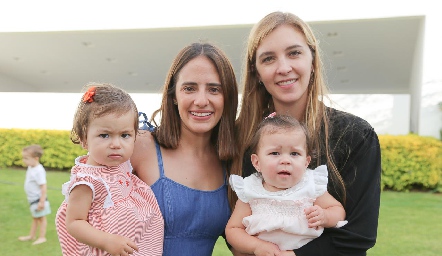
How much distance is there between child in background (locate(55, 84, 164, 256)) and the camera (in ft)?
7.16

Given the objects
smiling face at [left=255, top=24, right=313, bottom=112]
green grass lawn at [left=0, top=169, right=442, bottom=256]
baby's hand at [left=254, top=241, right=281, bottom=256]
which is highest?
smiling face at [left=255, top=24, right=313, bottom=112]

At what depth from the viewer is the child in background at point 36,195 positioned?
7.02 m

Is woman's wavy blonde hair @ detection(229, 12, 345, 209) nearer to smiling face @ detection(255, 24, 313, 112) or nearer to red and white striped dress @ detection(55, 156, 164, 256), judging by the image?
Result: smiling face @ detection(255, 24, 313, 112)

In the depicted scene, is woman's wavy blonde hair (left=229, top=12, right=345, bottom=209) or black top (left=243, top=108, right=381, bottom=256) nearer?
black top (left=243, top=108, right=381, bottom=256)

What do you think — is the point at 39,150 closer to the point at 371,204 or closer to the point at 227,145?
the point at 227,145

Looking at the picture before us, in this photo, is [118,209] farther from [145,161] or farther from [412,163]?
[412,163]

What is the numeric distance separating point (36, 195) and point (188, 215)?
533cm

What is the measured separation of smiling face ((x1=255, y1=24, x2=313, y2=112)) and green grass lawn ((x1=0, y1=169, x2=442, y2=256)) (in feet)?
13.7

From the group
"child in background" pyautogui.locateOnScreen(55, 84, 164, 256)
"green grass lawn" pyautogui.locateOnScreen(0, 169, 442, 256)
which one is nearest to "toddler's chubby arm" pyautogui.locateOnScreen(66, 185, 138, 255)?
"child in background" pyautogui.locateOnScreen(55, 84, 164, 256)

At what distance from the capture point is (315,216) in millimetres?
2211

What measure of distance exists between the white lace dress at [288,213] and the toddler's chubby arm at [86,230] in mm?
627

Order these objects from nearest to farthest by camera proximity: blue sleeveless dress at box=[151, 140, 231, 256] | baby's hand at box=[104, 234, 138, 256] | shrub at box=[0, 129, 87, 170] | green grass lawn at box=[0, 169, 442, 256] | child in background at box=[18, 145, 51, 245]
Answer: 1. baby's hand at box=[104, 234, 138, 256]
2. blue sleeveless dress at box=[151, 140, 231, 256]
3. green grass lawn at box=[0, 169, 442, 256]
4. child in background at box=[18, 145, 51, 245]
5. shrub at box=[0, 129, 87, 170]

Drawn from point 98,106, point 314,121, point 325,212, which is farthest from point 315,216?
point 98,106

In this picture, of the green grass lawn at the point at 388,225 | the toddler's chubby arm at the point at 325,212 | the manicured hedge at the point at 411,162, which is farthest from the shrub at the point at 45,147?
the toddler's chubby arm at the point at 325,212
